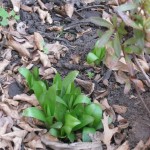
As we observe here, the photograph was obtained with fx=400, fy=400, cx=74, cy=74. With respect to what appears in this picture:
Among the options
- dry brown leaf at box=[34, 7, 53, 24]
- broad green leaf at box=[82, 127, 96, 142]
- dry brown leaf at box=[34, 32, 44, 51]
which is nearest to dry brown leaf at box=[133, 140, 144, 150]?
broad green leaf at box=[82, 127, 96, 142]

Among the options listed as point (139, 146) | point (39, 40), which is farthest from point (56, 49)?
point (139, 146)

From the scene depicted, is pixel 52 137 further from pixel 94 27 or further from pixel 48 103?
pixel 94 27

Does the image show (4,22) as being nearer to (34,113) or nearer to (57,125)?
(34,113)

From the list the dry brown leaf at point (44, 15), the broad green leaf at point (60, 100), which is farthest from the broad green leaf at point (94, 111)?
the dry brown leaf at point (44, 15)

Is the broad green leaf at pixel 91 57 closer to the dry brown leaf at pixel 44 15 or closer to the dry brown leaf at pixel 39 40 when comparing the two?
the dry brown leaf at pixel 39 40

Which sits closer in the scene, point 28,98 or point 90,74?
point 28,98

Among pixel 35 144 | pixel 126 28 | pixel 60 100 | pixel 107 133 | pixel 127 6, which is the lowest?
pixel 35 144
